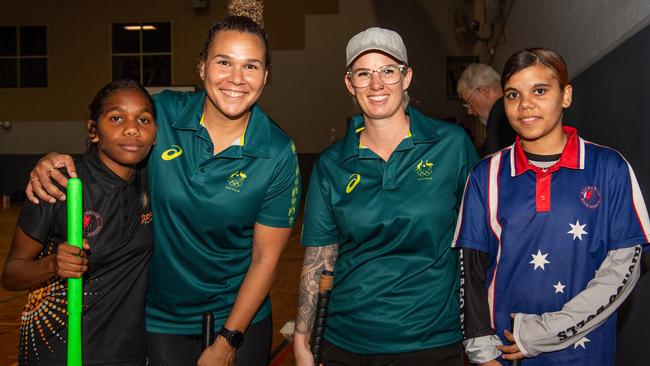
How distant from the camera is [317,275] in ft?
7.11

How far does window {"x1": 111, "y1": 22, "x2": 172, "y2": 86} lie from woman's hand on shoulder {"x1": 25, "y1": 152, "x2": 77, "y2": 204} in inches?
588

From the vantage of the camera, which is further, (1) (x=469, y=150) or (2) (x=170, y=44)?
(2) (x=170, y=44)

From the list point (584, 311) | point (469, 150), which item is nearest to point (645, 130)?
point (469, 150)

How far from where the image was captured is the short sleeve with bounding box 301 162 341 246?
211cm

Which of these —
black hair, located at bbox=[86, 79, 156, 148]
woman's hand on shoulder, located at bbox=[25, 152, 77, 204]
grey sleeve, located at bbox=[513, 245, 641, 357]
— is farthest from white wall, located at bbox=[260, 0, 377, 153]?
grey sleeve, located at bbox=[513, 245, 641, 357]

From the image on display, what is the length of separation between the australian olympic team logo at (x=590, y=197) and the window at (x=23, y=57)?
55.3 feet

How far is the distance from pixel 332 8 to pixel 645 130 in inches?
559

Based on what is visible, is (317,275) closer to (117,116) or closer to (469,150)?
(469,150)

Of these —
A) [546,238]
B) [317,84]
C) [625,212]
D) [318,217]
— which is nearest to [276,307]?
[318,217]

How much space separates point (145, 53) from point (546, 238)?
15.7m

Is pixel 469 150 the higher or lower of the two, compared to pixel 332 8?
lower

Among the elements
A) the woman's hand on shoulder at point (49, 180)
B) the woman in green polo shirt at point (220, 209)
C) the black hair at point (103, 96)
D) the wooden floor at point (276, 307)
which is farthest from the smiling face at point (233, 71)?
the wooden floor at point (276, 307)

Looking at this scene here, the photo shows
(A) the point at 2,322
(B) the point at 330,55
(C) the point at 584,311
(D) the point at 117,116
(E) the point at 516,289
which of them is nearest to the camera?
(C) the point at 584,311

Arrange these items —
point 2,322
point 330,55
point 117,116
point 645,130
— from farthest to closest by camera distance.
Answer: point 330,55
point 2,322
point 645,130
point 117,116
